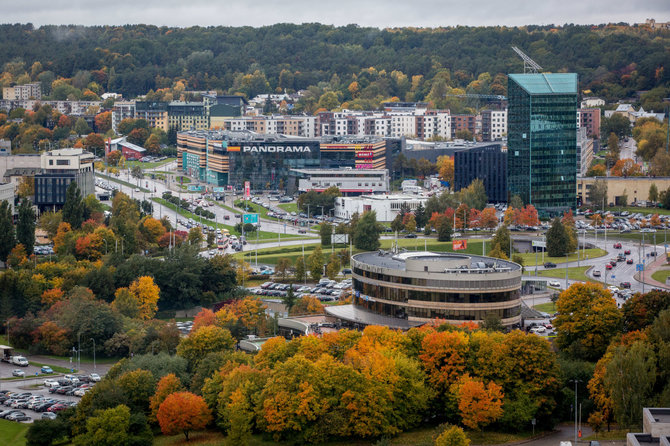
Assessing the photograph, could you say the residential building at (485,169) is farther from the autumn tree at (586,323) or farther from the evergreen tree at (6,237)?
the autumn tree at (586,323)

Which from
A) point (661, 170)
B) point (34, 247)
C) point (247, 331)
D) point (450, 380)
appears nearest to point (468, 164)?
point (661, 170)

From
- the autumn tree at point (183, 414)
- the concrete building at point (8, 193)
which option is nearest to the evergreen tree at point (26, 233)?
the concrete building at point (8, 193)

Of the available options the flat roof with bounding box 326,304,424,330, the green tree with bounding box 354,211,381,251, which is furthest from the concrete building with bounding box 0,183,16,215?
the flat roof with bounding box 326,304,424,330

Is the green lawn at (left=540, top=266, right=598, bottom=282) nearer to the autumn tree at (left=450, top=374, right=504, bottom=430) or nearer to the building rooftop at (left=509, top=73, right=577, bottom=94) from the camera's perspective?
the building rooftop at (left=509, top=73, right=577, bottom=94)

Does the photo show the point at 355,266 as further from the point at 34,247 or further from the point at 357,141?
the point at 357,141

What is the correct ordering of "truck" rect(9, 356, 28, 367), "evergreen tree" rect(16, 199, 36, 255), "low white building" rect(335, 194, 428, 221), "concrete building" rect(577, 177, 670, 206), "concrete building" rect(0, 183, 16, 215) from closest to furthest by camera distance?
"truck" rect(9, 356, 28, 367) → "evergreen tree" rect(16, 199, 36, 255) → "concrete building" rect(0, 183, 16, 215) → "low white building" rect(335, 194, 428, 221) → "concrete building" rect(577, 177, 670, 206)
